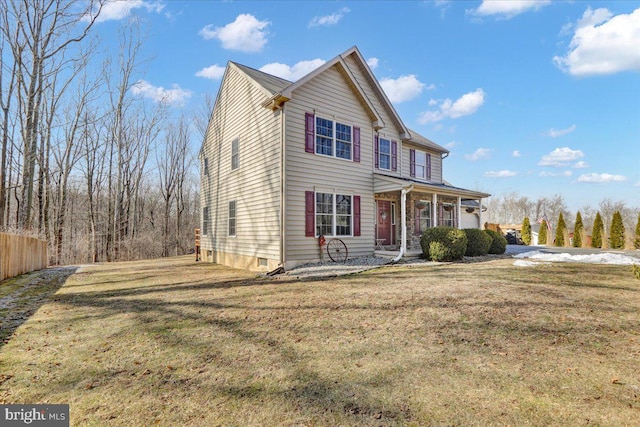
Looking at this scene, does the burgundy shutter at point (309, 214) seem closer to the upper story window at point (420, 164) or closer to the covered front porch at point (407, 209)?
the covered front porch at point (407, 209)

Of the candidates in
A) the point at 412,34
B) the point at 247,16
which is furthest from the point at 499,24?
the point at 247,16

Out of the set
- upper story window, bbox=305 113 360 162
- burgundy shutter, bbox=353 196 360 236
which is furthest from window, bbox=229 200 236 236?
burgundy shutter, bbox=353 196 360 236

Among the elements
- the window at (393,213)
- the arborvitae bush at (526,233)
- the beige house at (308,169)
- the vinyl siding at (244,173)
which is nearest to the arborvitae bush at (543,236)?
A: the arborvitae bush at (526,233)

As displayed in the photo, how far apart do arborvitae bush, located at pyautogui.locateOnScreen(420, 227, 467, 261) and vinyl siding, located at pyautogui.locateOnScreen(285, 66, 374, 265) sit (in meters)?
2.23

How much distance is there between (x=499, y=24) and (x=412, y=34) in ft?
11.2

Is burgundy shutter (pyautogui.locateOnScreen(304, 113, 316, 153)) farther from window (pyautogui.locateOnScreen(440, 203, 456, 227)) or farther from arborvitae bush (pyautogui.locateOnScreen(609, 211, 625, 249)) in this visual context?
arborvitae bush (pyautogui.locateOnScreen(609, 211, 625, 249))

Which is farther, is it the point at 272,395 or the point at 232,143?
the point at 232,143

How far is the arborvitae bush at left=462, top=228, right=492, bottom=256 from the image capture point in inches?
500

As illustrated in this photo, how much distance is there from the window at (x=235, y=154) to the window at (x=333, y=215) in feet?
14.1

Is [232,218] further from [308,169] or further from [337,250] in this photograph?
[337,250]

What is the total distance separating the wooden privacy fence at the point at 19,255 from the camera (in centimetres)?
895

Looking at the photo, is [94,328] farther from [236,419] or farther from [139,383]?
[236,419]

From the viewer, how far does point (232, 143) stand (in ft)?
44.2

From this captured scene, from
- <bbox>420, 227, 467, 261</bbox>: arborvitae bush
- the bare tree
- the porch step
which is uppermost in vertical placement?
the bare tree
